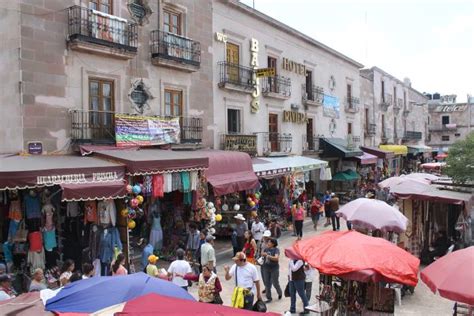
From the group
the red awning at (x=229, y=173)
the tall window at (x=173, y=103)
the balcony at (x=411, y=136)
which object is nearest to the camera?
the red awning at (x=229, y=173)

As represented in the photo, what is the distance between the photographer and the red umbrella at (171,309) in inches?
172

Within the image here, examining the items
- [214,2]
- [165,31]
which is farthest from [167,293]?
[214,2]

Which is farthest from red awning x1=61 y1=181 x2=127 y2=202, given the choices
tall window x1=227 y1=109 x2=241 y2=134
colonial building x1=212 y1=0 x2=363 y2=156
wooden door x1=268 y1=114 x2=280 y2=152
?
wooden door x1=268 y1=114 x2=280 y2=152

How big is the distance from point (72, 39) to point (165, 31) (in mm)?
3836

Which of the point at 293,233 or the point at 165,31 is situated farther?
the point at 293,233

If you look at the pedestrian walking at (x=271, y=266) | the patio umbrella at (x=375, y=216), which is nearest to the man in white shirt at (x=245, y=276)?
the pedestrian walking at (x=271, y=266)

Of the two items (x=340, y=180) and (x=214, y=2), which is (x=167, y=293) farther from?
(x=340, y=180)

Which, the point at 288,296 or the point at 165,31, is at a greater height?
the point at 165,31

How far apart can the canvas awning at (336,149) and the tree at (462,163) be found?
10.4 metres

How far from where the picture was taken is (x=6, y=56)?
11.0 meters

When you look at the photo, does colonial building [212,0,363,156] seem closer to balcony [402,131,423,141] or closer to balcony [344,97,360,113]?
balcony [344,97,360,113]

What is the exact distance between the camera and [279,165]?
18.2 metres

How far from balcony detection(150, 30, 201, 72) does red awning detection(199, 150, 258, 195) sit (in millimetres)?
3007

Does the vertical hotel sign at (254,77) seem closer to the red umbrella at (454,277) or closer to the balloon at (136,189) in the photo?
the balloon at (136,189)
